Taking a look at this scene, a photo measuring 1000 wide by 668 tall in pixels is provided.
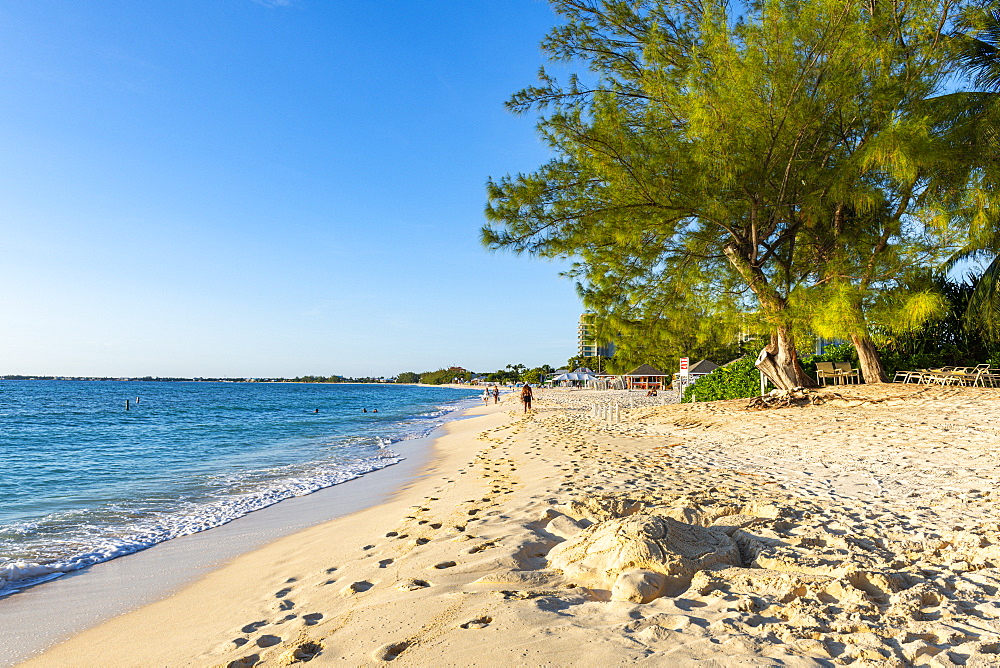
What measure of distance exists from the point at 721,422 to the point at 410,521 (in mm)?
8921

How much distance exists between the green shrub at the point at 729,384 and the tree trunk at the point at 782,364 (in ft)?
10.2

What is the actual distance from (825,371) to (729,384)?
3.23 metres

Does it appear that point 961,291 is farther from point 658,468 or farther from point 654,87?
point 658,468

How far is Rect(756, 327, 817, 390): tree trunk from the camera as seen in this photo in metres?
13.2

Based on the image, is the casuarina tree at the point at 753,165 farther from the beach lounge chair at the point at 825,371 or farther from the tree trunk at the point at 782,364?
the beach lounge chair at the point at 825,371

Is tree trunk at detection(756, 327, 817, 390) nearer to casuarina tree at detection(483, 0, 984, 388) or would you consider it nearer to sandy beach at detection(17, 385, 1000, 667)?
casuarina tree at detection(483, 0, 984, 388)

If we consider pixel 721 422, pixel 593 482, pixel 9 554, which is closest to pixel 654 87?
pixel 721 422

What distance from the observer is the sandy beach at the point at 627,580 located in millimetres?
2352

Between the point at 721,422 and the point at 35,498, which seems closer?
the point at 35,498

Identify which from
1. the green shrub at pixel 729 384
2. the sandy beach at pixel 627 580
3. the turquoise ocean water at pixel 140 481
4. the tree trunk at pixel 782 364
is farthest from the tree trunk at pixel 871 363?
the turquoise ocean water at pixel 140 481

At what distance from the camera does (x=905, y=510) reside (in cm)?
450

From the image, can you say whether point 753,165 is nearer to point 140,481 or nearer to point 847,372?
point 847,372

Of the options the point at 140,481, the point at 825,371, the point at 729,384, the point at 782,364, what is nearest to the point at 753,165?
the point at 782,364

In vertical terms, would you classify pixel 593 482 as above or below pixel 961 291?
below
